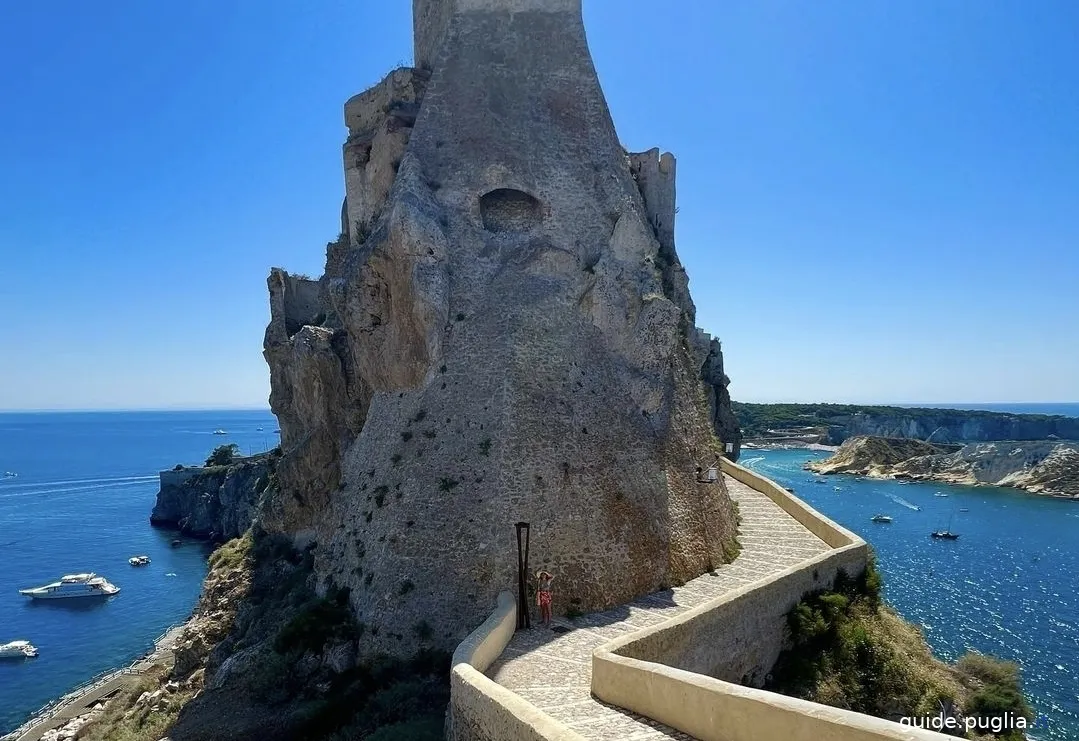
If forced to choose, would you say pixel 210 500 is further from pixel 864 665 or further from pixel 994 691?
pixel 994 691

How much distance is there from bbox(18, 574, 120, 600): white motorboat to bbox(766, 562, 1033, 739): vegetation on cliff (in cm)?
5146

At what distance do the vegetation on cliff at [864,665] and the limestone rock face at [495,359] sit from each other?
2.94 meters

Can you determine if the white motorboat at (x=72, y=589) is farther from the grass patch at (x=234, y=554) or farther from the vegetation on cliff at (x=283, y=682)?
the vegetation on cliff at (x=283, y=682)

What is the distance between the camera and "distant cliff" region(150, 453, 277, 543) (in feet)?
225

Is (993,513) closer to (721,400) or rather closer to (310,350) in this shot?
(721,400)

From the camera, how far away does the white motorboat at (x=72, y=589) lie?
49.5 metres

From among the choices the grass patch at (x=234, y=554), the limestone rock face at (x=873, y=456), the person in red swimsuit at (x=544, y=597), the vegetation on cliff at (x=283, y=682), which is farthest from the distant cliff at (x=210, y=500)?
the limestone rock face at (x=873, y=456)

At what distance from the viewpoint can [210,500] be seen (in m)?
74.2

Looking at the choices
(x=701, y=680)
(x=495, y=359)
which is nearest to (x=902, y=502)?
(x=495, y=359)

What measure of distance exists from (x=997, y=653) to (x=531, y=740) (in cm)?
3595

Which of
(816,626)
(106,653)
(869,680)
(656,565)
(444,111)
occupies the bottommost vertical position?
(106,653)

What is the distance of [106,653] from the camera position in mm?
40062

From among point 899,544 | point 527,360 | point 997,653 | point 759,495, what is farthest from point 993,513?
point 527,360

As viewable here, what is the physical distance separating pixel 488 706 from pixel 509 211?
1548 centimetres
